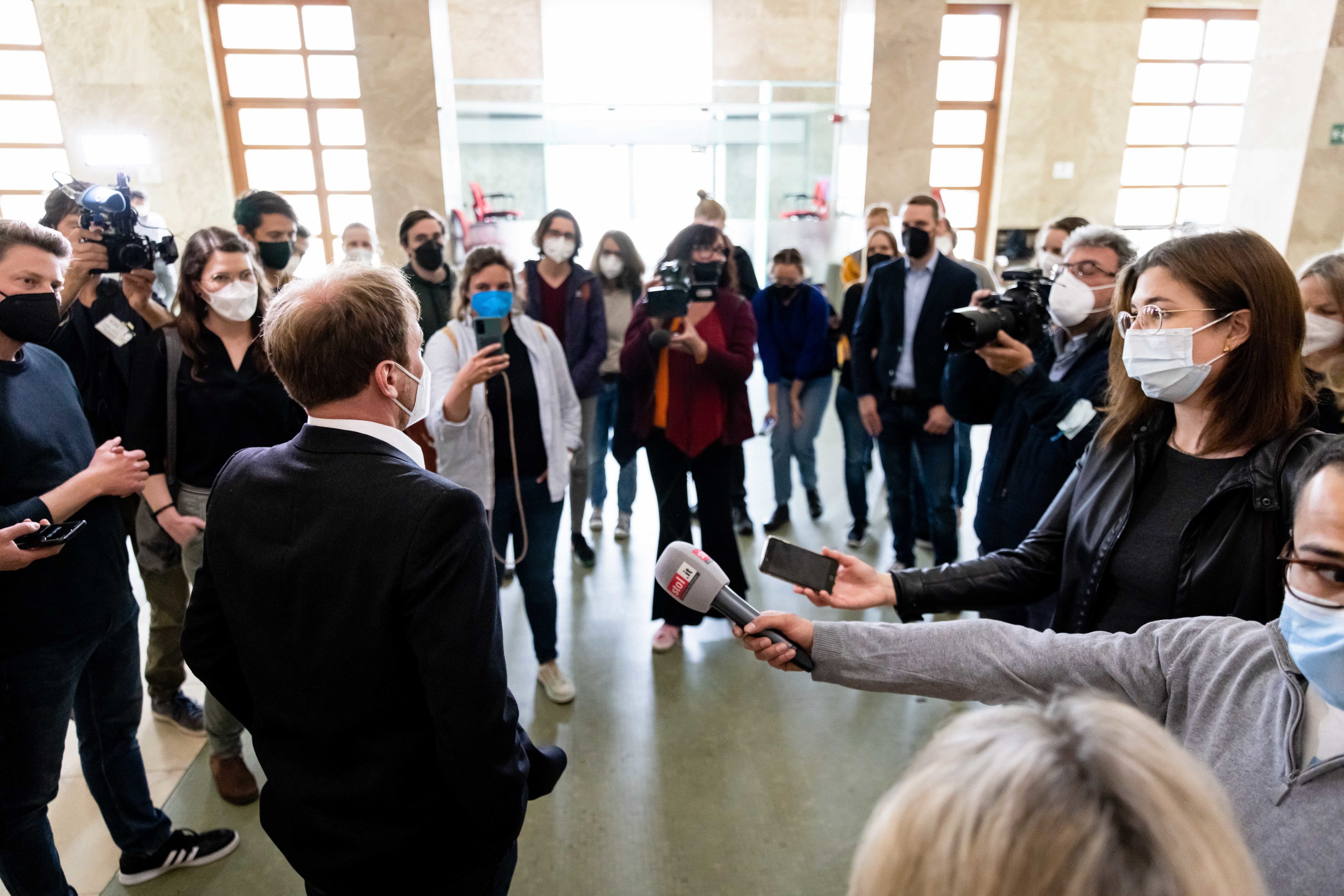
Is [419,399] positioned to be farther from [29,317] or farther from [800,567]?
[29,317]

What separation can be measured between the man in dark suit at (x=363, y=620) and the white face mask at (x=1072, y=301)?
188cm

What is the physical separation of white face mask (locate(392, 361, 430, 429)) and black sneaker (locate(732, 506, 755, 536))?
2.92 m

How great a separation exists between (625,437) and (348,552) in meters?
2.03

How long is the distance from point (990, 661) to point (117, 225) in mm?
2677

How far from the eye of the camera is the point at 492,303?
253cm

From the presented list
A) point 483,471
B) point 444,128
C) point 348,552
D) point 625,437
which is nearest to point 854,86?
point 444,128

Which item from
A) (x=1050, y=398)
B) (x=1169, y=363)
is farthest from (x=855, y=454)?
(x=1169, y=363)

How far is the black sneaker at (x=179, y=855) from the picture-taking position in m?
2.06

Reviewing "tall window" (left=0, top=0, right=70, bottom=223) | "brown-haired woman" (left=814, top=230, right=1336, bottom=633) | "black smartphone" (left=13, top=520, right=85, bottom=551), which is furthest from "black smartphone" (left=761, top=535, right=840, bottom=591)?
"tall window" (left=0, top=0, right=70, bottom=223)

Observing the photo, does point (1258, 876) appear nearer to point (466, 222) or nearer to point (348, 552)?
point (348, 552)

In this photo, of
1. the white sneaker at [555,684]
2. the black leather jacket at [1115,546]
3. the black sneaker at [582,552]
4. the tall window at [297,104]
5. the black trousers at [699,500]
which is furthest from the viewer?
the tall window at [297,104]

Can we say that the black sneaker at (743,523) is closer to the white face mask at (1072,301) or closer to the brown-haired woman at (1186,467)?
the white face mask at (1072,301)

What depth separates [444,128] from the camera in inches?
211

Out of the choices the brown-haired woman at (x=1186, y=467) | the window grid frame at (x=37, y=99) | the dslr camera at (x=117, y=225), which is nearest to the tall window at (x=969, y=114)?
the brown-haired woman at (x=1186, y=467)
